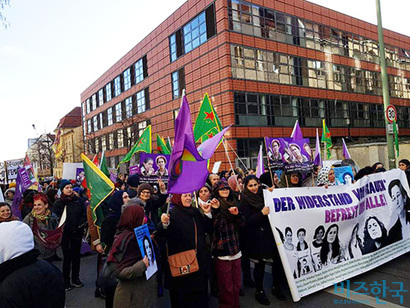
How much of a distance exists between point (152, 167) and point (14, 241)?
6216mm

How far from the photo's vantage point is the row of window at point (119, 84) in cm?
3512

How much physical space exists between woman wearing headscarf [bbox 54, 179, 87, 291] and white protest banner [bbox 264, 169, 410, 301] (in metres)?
3.34

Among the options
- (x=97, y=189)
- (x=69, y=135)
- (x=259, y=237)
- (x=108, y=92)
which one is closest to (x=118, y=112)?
(x=108, y=92)

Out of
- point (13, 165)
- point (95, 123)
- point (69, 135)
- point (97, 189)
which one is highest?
point (69, 135)

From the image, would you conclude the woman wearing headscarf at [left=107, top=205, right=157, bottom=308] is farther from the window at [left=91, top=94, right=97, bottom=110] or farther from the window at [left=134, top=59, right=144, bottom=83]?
the window at [left=91, top=94, right=97, bottom=110]

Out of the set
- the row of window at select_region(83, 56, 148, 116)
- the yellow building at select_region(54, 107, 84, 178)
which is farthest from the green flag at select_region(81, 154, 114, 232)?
the yellow building at select_region(54, 107, 84, 178)

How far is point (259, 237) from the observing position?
14.2ft

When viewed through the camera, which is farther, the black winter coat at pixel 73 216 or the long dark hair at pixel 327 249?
the black winter coat at pixel 73 216

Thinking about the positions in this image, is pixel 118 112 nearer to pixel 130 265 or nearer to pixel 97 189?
pixel 97 189

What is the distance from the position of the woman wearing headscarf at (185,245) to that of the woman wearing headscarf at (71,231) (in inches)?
95.2

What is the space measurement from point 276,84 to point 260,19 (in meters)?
5.27

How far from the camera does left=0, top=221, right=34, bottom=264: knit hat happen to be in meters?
1.99

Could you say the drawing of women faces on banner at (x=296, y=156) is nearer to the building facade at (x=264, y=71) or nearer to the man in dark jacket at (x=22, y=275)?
the man in dark jacket at (x=22, y=275)

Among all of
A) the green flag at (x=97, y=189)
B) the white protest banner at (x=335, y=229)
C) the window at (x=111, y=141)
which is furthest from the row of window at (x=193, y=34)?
Answer: the green flag at (x=97, y=189)
